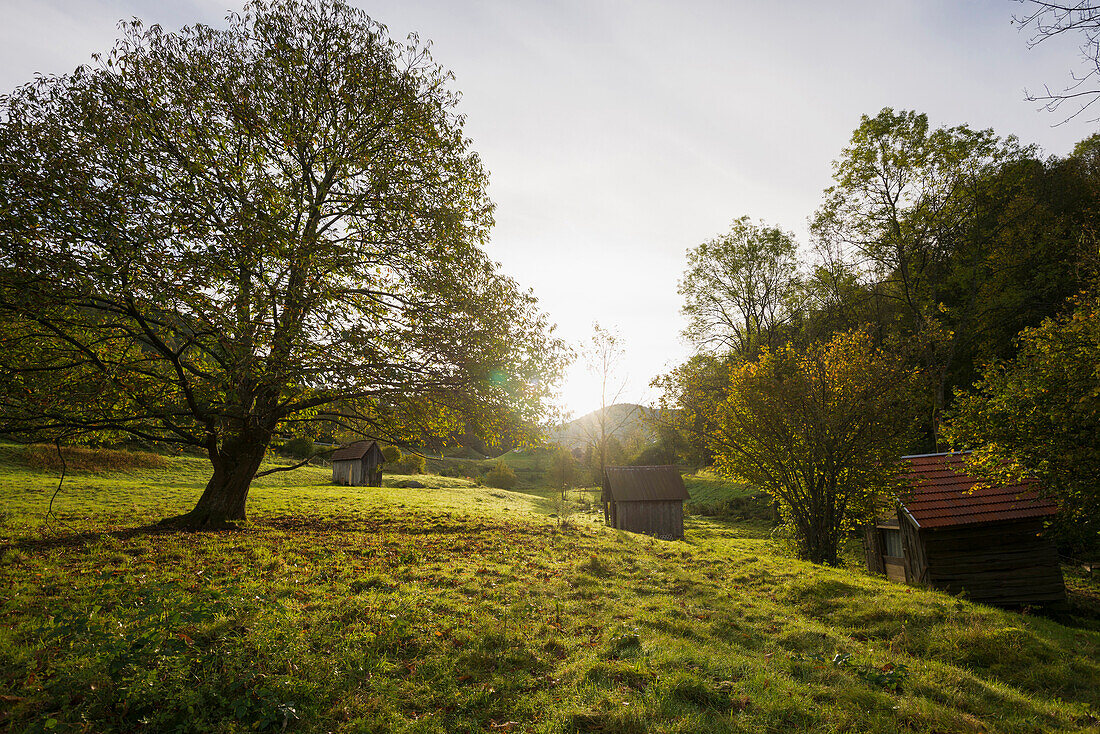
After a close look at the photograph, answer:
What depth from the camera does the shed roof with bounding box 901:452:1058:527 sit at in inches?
599

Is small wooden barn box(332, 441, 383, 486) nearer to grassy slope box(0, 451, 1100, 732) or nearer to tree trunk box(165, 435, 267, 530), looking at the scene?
tree trunk box(165, 435, 267, 530)

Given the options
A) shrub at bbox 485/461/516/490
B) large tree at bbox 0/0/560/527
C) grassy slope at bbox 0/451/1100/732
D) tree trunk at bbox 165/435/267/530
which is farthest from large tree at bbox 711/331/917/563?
shrub at bbox 485/461/516/490

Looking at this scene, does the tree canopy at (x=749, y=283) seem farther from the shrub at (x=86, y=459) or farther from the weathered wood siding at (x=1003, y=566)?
the shrub at (x=86, y=459)

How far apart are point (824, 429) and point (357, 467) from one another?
38.0m

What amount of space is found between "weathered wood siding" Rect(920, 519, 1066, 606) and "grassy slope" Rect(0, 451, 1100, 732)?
524 centimetres

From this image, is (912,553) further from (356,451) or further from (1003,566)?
(356,451)

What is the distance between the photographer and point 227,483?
12.9 metres

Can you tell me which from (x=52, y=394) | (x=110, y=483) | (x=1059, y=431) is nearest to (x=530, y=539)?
(x=52, y=394)

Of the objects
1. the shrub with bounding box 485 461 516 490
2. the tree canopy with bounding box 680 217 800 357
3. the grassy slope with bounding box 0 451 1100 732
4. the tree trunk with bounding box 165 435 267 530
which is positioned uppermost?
the tree canopy with bounding box 680 217 800 357

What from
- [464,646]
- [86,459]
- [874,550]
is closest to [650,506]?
[874,550]

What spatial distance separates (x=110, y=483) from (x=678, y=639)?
3059 cm

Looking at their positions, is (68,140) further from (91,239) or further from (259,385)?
(259,385)

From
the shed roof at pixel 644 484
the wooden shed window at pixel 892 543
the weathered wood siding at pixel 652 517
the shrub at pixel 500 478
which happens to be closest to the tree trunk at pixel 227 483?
the shed roof at pixel 644 484

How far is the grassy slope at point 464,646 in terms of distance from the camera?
4660 millimetres
